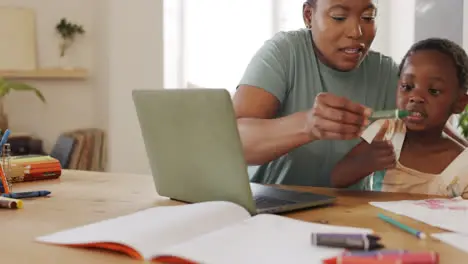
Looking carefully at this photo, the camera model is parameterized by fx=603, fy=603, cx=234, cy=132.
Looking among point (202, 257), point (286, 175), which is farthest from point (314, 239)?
point (286, 175)

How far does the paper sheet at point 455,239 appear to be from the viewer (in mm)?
774

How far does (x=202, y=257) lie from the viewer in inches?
27.2

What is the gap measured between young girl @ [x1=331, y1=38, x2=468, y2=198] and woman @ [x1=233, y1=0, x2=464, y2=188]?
4.0 inches

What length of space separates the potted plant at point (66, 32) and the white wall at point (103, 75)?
1.7 inches

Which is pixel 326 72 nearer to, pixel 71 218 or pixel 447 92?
pixel 447 92

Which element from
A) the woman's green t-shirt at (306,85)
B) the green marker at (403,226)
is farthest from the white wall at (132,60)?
the green marker at (403,226)

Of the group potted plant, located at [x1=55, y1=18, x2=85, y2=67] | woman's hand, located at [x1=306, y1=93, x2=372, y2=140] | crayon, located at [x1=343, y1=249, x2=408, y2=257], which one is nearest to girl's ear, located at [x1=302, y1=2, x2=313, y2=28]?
woman's hand, located at [x1=306, y1=93, x2=372, y2=140]

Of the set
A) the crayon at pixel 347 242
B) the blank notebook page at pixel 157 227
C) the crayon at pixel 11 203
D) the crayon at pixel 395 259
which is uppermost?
the crayon at pixel 395 259

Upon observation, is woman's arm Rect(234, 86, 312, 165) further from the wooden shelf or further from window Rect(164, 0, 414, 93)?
the wooden shelf

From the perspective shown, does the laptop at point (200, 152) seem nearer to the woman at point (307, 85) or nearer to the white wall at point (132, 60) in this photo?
the woman at point (307, 85)

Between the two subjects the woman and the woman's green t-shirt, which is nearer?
the woman

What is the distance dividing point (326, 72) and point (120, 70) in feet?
7.45

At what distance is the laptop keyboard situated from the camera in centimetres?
103

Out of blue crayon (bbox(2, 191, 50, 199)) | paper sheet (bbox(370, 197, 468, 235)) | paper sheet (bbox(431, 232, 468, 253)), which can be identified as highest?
paper sheet (bbox(431, 232, 468, 253))
